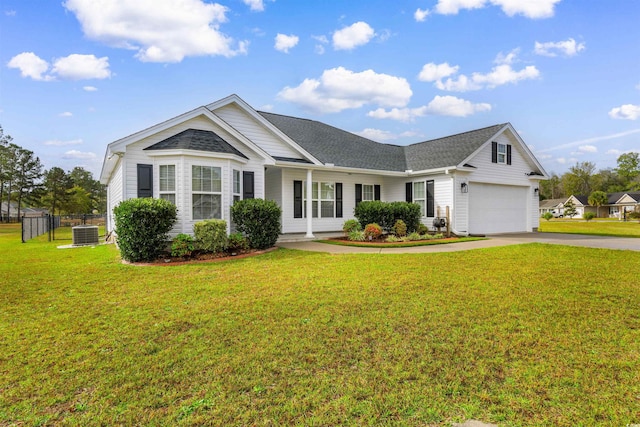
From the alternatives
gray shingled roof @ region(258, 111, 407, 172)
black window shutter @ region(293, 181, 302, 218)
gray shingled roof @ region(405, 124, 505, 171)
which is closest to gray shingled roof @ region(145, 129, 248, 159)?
black window shutter @ region(293, 181, 302, 218)

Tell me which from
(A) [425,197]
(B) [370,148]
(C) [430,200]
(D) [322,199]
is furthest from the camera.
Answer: (B) [370,148]

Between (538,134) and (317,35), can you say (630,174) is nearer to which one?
(538,134)

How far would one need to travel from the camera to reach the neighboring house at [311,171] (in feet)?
33.8

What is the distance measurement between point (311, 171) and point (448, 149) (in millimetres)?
7661

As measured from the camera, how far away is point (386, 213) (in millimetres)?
14078

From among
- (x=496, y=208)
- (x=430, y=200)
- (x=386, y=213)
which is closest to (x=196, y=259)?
(x=386, y=213)

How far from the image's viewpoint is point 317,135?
56.5ft

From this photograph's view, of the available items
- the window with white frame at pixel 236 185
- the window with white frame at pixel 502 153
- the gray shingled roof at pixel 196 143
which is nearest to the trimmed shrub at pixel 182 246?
the window with white frame at pixel 236 185

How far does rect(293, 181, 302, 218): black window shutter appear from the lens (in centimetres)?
1478

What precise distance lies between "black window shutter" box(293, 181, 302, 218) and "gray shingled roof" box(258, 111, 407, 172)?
1563mm

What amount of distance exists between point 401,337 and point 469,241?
417 inches

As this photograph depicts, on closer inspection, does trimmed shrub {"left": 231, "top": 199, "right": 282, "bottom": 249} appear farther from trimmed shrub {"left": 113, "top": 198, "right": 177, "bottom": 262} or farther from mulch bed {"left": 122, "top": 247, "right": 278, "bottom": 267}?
trimmed shrub {"left": 113, "top": 198, "right": 177, "bottom": 262}

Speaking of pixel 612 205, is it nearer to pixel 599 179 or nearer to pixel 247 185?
pixel 599 179

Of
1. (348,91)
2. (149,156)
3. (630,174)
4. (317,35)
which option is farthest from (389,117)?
(630,174)
